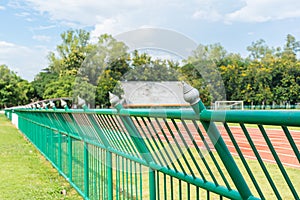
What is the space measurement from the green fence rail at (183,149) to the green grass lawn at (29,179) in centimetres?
47

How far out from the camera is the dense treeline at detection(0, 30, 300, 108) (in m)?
5.22

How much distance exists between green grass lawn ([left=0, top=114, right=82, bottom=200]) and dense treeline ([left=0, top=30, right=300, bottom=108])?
5.36 feet

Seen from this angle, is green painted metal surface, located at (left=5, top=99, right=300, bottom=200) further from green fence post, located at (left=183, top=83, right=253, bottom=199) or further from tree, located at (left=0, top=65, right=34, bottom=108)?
tree, located at (left=0, top=65, right=34, bottom=108)

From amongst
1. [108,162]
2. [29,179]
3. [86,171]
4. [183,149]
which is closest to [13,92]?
[29,179]

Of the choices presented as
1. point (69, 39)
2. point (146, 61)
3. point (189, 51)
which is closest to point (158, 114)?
point (189, 51)

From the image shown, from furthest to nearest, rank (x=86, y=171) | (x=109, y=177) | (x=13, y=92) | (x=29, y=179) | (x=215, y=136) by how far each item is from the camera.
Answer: (x=13, y=92)
(x=29, y=179)
(x=86, y=171)
(x=109, y=177)
(x=215, y=136)

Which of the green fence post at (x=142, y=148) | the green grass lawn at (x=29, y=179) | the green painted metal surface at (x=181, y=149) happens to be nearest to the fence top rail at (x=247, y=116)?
the green painted metal surface at (x=181, y=149)

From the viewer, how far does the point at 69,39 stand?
197ft

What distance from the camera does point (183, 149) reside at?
8.09 feet

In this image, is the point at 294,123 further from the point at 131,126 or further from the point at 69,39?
the point at 69,39

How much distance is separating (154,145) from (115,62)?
2.78 m

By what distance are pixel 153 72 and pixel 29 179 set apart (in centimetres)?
377

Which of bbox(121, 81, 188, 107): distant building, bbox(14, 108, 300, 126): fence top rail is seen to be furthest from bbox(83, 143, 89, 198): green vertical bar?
bbox(14, 108, 300, 126): fence top rail

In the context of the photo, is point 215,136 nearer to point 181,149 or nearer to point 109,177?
point 181,149
